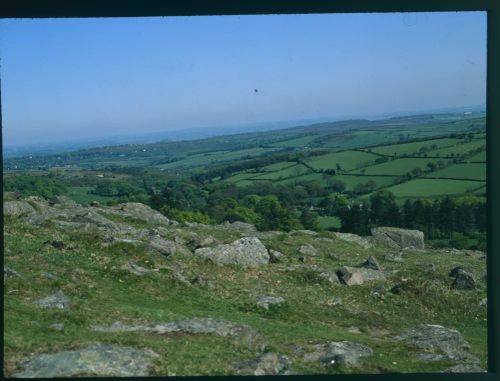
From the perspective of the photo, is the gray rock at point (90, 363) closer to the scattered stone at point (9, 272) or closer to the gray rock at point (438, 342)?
the scattered stone at point (9, 272)

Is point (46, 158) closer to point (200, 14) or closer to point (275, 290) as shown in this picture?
point (275, 290)

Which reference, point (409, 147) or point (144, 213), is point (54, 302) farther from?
point (409, 147)

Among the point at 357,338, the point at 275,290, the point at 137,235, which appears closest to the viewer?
the point at 357,338

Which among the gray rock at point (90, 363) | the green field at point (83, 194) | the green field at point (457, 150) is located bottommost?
the gray rock at point (90, 363)

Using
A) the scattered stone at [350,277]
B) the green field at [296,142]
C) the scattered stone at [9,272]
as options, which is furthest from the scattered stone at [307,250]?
the scattered stone at [9,272]

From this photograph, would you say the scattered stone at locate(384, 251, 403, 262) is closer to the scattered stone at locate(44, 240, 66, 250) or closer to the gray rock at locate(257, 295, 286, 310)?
the gray rock at locate(257, 295, 286, 310)

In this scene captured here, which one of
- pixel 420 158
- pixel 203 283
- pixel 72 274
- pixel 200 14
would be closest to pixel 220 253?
pixel 203 283
